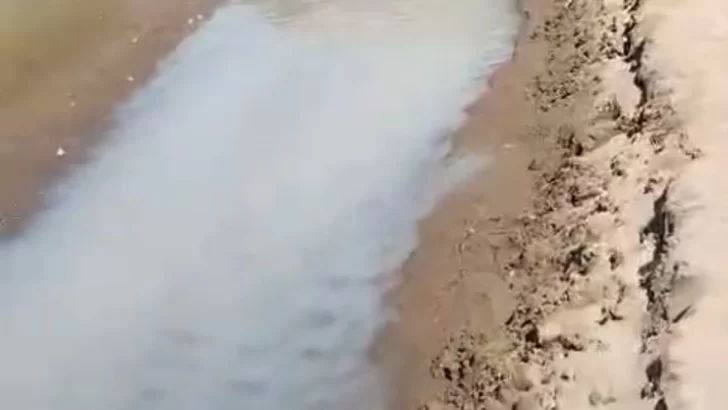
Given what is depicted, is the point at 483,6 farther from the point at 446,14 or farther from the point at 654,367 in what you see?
the point at 654,367

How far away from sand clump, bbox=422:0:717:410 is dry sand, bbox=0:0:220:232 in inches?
109

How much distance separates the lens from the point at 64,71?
8.16 m

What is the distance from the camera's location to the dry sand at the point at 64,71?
7.32 meters

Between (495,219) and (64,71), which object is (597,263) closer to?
(495,219)

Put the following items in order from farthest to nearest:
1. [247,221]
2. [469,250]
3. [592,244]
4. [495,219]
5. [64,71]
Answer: [64,71] < [247,221] < [495,219] < [469,250] < [592,244]

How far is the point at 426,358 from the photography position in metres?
5.70

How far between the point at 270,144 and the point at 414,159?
0.90 m

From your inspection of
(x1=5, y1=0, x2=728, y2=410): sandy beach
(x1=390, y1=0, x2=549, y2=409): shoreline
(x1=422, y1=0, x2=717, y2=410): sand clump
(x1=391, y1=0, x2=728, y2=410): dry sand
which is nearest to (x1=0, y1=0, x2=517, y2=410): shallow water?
(x1=5, y1=0, x2=728, y2=410): sandy beach

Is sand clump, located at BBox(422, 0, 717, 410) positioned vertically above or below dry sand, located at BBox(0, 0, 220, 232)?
below

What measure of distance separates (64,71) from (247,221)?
2.16 meters

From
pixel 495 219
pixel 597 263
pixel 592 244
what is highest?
pixel 495 219

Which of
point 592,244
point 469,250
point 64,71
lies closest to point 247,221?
point 469,250

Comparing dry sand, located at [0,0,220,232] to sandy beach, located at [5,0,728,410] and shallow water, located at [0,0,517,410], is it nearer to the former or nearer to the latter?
sandy beach, located at [5,0,728,410]

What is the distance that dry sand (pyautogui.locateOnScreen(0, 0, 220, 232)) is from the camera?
7316 mm
